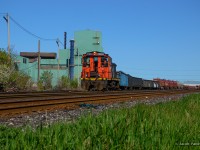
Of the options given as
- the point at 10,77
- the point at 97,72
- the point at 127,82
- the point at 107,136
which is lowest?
the point at 107,136

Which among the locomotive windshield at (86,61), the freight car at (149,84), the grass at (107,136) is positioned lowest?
the grass at (107,136)

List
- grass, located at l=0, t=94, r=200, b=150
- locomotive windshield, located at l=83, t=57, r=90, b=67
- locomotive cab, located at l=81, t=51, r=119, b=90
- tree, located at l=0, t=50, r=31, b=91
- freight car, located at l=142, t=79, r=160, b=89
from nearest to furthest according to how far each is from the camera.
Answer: grass, located at l=0, t=94, r=200, b=150 < locomotive cab, located at l=81, t=51, r=119, b=90 < locomotive windshield, located at l=83, t=57, r=90, b=67 < tree, located at l=0, t=50, r=31, b=91 < freight car, located at l=142, t=79, r=160, b=89

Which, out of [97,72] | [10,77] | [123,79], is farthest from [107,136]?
[123,79]

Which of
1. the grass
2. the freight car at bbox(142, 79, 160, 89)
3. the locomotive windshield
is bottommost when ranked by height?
the grass

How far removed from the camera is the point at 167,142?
415cm

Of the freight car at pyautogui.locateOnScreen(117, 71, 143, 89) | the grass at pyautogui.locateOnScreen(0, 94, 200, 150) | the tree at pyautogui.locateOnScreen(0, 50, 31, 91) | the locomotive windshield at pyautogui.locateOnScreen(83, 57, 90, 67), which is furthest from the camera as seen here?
the freight car at pyautogui.locateOnScreen(117, 71, 143, 89)

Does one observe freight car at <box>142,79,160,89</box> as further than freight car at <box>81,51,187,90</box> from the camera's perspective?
Yes

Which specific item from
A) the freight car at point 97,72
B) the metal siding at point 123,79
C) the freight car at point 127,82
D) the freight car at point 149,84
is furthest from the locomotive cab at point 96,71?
the freight car at point 149,84

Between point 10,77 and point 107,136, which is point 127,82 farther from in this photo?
point 107,136

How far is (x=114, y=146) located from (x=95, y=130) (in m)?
0.69

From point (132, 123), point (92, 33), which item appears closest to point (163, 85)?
point (92, 33)

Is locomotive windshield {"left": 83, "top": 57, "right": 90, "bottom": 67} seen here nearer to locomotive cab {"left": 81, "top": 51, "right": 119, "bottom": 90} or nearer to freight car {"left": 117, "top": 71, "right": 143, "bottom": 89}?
locomotive cab {"left": 81, "top": 51, "right": 119, "bottom": 90}

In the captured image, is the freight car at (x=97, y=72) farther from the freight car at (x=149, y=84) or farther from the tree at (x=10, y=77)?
the freight car at (x=149, y=84)

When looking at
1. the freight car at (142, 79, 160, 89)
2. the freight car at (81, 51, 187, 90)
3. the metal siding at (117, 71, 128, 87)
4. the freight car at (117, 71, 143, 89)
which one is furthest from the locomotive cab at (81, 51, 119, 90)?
the freight car at (142, 79, 160, 89)
